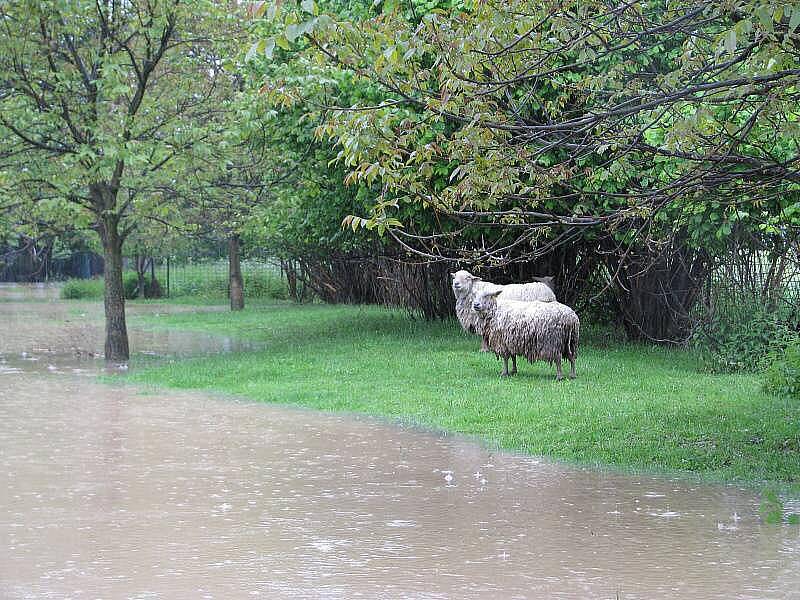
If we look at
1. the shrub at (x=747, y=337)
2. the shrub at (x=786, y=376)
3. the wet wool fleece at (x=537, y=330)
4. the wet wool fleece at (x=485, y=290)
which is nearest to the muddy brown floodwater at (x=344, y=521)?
the wet wool fleece at (x=537, y=330)

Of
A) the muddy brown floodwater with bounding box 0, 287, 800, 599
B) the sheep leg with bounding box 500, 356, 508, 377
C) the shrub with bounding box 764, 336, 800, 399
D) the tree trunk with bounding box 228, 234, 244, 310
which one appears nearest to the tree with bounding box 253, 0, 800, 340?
the muddy brown floodwater with bounding box 0, 287, 800, 599

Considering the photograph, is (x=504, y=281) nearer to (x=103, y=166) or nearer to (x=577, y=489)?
(x=103, y=166)

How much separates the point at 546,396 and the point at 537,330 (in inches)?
53.8

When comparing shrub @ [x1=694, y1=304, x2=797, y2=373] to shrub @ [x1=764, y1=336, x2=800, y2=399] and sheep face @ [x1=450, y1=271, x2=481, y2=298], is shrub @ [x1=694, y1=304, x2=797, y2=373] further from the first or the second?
sheep face @ [x1=450, y1=271, x2=481, y2=298]

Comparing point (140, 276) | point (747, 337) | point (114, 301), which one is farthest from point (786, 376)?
point (140, 276)

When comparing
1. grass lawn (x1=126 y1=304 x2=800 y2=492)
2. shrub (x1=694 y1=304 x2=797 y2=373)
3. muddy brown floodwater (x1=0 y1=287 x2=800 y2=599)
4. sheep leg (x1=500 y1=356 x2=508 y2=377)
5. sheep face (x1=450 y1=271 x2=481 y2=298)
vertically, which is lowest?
muddy brown floodwater (x1=0 y1=287 x2=800 y2=599)

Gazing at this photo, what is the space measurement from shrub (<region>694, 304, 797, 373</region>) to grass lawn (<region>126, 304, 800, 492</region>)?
590mm

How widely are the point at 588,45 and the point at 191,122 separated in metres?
10.6

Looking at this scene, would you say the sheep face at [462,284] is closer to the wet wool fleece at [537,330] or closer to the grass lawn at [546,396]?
the wet wool fleece at [537,330]

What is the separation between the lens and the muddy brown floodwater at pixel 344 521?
6.11 m

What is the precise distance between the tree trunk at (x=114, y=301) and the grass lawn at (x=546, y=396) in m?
1.21

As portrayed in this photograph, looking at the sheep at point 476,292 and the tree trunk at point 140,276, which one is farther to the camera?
the tree trunk at point 140,276

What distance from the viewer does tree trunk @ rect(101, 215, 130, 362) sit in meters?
18.8

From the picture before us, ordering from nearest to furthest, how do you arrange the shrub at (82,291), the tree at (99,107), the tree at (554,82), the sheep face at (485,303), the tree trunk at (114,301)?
the tree at (554,82), the sheep face at (485,303), the tree at (99,107), the tree trunk at (114,301), the shrub at (82,291)
